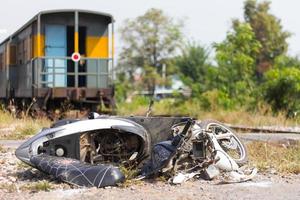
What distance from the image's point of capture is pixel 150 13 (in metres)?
52.8

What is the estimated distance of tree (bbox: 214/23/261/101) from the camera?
26797 millimetres

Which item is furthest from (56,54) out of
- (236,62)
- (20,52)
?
(236,62)

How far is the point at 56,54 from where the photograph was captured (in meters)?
19.1

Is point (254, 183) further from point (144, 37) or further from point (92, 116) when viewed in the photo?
point (144, 37)

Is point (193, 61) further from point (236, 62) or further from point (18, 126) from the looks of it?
point (18, 126)

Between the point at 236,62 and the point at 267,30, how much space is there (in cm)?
2675

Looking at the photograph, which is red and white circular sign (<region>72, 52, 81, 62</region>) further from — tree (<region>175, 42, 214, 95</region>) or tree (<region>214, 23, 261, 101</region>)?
tree (<region>175, 42, 214, 95</region>)

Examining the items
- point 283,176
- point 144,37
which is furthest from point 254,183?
point 144,37

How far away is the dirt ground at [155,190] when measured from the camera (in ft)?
19.4

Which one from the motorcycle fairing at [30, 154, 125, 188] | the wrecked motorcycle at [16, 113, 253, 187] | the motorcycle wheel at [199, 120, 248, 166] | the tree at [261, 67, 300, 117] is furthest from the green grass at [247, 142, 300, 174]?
the tree at [261, 67, 300, 117]

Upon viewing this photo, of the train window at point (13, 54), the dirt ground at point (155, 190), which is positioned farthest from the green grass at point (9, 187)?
the train window at point (13, 54)

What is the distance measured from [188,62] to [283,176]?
132 feet

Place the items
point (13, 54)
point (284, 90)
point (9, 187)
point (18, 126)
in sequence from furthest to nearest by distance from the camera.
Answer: point (284, 90) < point (13, 54) < point (18, 126) < point (9, 187)

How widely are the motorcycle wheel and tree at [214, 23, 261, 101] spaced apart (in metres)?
18.5
